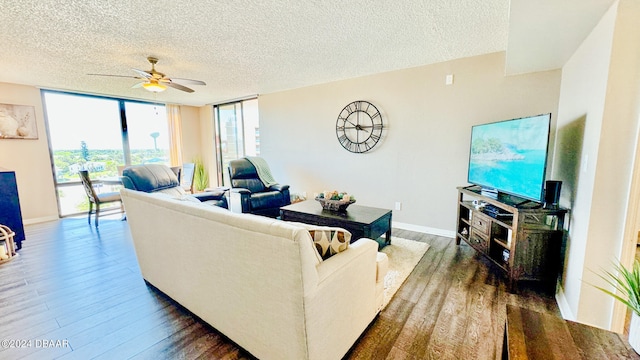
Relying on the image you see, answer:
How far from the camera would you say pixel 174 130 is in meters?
6.28

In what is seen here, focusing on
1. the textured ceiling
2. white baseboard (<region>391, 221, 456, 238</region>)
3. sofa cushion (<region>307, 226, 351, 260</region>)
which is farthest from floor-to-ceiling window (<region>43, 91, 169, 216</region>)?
white baseboard (<region>391, 221, 456, 238</region>)

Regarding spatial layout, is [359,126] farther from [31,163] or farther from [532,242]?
[31,163]

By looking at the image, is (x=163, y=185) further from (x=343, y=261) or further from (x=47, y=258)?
(x=343, y=261)

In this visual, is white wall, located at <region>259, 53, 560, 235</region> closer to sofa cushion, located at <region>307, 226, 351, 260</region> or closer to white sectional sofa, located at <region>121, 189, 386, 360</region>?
white sectional sofa, located at <region>121, 189, 386, 360</region>

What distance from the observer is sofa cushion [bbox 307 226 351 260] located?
51.7 inches

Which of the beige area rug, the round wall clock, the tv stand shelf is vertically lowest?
the beige area rug

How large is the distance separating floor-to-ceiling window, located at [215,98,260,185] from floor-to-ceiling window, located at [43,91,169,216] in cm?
148

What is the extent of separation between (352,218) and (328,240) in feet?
4.77

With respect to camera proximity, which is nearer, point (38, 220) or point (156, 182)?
point (156, 182)

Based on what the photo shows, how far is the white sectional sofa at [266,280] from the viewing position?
1.13 m

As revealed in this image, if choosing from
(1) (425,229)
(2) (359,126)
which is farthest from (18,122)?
(1) (425,229)

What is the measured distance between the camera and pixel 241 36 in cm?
260

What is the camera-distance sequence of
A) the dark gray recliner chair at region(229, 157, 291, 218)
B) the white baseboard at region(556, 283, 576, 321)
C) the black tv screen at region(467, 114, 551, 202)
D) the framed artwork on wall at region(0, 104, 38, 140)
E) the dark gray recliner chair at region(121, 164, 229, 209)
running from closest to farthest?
the white baseboard at region(556, 283, 576, 321) < the black tv screen at region(467, 114, 551, 202) < the dark gray recliner chair at region(121, 164, 229, 209) < the dark gray recliner chair at region(229, 157, 291, 218) < the framed artwork on wall at region(0, 104, 38, 140)

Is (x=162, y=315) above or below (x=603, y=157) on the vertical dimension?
below
